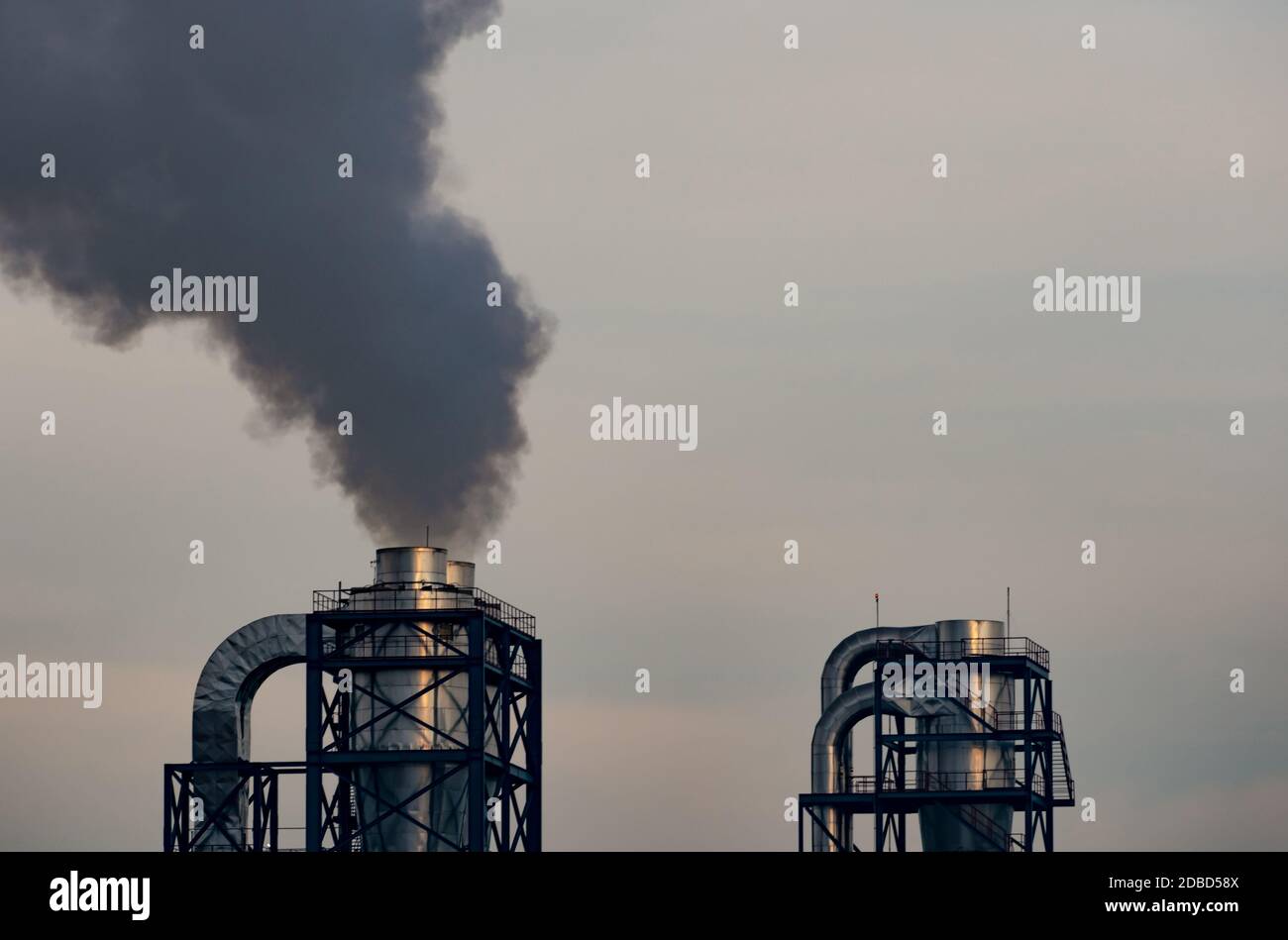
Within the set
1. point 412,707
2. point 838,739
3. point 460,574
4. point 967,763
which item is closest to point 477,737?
point 412,707

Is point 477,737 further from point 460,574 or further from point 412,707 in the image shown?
point 460,574

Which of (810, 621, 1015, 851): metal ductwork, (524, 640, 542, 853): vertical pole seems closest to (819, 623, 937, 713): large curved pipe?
(810, 621, 1015, 851): metal ductwork

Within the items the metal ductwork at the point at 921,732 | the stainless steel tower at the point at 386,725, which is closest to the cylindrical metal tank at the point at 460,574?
the stainless steel tower at the point at 386,725

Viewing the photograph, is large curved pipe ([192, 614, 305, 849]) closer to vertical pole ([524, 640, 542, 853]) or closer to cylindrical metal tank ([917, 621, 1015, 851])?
vertical pole ([524, 640, 542, 853])
